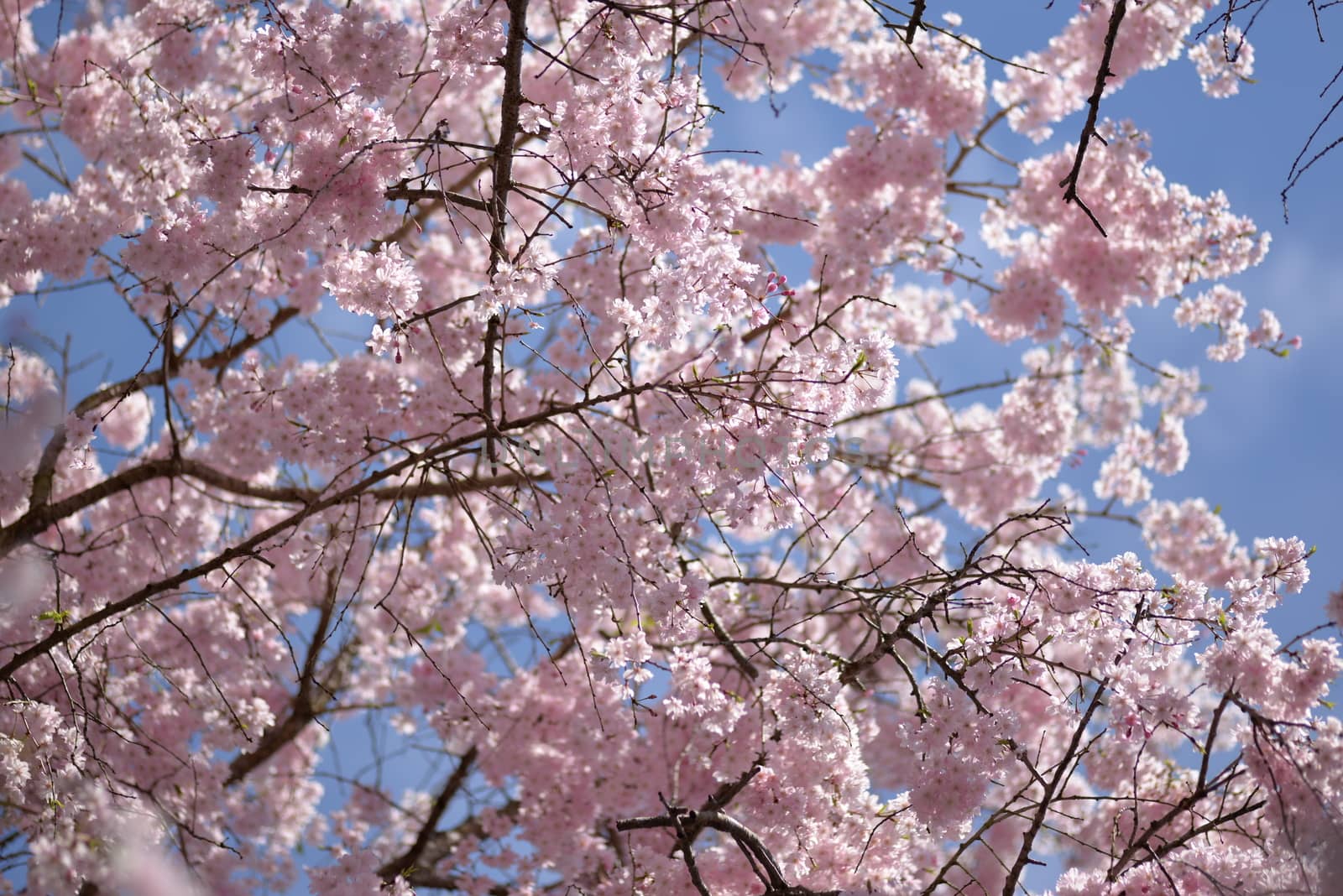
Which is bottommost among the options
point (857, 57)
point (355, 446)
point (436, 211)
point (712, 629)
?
point (712, 629)

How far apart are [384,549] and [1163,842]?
18.6 ft

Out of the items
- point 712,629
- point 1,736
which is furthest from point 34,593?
point 712,629

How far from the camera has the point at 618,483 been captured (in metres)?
4.18

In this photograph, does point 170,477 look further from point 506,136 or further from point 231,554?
point 506,136

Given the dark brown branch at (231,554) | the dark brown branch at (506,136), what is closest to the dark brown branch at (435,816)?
the dark brown branch at (231,554)

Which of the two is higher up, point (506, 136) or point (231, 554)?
point (506, 136)

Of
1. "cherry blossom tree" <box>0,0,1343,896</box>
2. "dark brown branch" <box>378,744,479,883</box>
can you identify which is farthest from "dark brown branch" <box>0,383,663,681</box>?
"dark brown branch" <box>378,744,479,883</box>

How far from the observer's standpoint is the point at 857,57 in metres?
7.17

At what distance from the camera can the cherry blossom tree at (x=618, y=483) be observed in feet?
11.4

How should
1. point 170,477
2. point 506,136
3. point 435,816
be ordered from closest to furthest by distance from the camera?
point 506,136, point 170,477, point 435,816

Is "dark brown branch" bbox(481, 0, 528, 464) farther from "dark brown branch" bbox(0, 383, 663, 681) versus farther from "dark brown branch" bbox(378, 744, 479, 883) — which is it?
"dark brown branch" bbox(378, 744, 479, 883)

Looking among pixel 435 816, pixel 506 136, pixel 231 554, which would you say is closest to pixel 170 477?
pixel 231 554

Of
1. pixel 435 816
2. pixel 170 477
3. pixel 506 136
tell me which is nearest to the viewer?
pixel 506 136

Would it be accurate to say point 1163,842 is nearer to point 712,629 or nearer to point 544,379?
point 712,629
